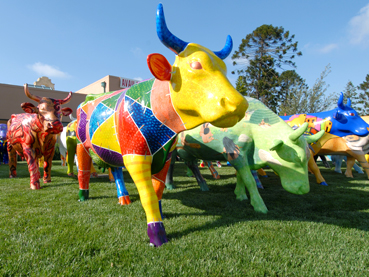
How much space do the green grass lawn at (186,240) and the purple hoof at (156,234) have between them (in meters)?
0.07

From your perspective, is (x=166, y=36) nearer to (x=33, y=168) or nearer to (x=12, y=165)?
(x=33, y=168)

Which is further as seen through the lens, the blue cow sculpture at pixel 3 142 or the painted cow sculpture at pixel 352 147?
the blue cow sculpture at pixel 3 142

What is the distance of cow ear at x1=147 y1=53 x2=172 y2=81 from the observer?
7.50 ft

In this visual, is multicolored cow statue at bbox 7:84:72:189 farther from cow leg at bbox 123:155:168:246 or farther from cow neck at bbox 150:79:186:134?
cow neck at bbox 150:79:186:134

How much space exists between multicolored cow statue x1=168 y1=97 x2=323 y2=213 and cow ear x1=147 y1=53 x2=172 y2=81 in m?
2.12

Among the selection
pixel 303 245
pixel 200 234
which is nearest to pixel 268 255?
pixel 303 245

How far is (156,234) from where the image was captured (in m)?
2.46

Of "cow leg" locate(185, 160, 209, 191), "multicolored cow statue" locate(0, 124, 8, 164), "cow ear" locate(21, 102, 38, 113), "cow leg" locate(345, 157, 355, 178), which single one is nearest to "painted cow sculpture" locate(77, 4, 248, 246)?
"cow leg" locate(185, 160, 209, 191)

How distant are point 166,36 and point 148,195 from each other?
1.62m

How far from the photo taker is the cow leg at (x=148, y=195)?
8.14 feet

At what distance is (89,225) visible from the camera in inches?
119

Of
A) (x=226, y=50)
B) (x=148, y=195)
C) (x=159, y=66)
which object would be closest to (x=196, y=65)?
(x=159, y=66)

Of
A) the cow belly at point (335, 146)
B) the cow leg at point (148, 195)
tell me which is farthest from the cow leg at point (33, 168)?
the cow belly at point (335, 146)

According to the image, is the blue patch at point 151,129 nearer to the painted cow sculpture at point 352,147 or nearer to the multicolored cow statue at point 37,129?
the multicolored cow statue at point 37,129
